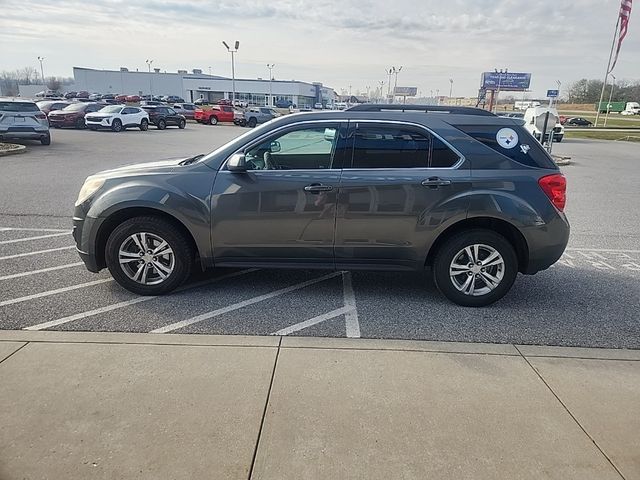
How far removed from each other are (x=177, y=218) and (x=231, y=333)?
4.14 feet

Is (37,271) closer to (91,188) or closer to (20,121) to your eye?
(91,188)

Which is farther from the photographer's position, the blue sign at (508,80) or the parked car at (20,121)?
the blue sign at (508,80)

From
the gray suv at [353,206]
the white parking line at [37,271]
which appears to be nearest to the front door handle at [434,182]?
the gray suv at [353,206]

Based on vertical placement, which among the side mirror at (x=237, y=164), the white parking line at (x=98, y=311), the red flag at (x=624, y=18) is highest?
the red flag at (x=624, y=18)

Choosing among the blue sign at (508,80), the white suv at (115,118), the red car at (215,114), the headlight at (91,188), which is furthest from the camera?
the blue sign at (508,80)

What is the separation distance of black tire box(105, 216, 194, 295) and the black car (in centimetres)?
2861

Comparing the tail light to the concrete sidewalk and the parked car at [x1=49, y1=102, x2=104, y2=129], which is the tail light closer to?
the concrete sidewalk

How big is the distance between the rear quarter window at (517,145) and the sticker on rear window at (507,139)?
0.06 feet

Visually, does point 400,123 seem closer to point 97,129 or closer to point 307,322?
point 307,322

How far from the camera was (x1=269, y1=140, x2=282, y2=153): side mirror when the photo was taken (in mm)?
Answer: 4410

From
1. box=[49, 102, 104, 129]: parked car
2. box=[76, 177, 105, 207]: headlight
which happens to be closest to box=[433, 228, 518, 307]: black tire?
box=[76, 177, 105, 207]: headlight

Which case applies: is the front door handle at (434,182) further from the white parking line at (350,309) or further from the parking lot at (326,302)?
the white parking line at (350,309)

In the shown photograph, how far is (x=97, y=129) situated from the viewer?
26.6 m

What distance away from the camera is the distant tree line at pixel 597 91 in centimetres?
9331
